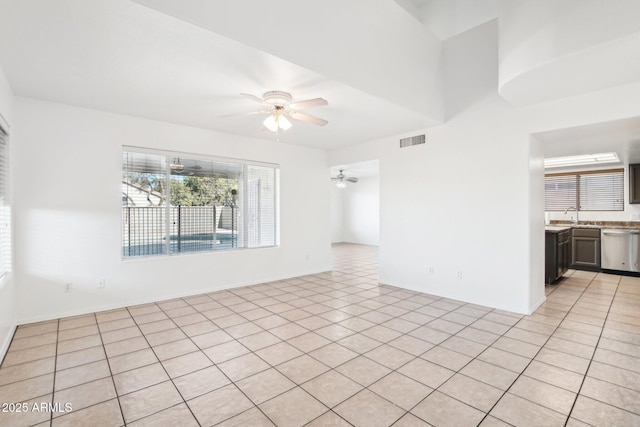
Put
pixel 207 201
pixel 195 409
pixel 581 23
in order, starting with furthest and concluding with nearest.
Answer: pixel 207 201
pixel 581 23
pixel 195 409

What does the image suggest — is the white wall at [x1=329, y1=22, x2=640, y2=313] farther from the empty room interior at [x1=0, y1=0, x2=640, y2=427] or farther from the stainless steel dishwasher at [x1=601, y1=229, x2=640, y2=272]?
the stainless steel dishwasher at [x1=601, y1=229, x2=640, y2=272]

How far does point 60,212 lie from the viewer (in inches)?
144

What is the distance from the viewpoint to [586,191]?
6.82 m

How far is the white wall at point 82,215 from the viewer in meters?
3.49

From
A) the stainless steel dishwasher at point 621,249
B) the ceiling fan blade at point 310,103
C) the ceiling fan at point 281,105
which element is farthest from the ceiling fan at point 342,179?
the stainless steel dishwasher at point 621,249

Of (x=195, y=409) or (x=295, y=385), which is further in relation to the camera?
(x=295, y=385)

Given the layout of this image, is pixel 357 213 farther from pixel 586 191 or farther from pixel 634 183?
pixel 634 183

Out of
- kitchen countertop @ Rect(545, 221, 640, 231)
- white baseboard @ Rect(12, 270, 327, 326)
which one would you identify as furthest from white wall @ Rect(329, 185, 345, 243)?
kitchen countertop @ Rect(545, 221, 640, 231)

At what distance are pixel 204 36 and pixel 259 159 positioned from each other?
10.6 ft

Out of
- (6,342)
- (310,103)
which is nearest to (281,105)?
(310,103)

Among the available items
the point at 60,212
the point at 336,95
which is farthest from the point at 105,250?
the point at 336,95

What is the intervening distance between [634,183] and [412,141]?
492 cm

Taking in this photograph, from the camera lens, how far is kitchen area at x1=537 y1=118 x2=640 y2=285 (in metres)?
5.06

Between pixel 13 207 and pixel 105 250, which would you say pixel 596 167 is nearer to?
pixel 105 250
